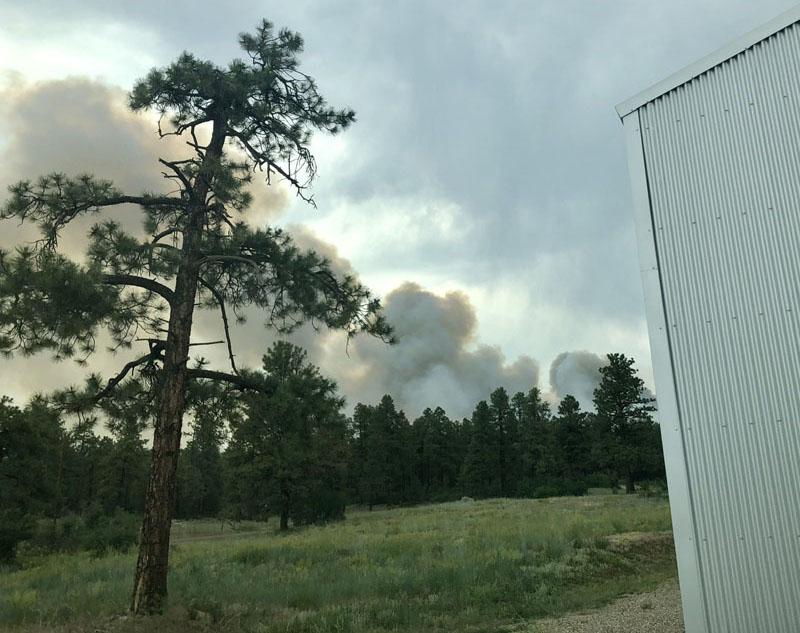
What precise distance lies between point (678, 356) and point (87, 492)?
75.7 m

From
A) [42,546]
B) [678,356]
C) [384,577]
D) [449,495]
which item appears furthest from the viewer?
[449,495]

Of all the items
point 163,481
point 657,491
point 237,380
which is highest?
point 237,380

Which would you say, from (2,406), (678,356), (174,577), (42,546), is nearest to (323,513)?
(42,546)

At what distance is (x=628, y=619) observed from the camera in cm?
871

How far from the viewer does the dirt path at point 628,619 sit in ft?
26.6

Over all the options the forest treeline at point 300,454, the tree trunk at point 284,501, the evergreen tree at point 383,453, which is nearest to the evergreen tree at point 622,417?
the forest treeline at point 300,454

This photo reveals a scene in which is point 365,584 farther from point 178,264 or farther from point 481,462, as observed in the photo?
point 481,462

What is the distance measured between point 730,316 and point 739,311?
0.09 m

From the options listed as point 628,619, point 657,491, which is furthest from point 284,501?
point 628,619

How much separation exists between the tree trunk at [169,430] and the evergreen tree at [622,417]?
1514 inches

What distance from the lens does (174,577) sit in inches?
527

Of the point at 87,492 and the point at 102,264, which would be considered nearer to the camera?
the point at 102,264

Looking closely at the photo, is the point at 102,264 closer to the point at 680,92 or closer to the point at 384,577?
the point at 384,577

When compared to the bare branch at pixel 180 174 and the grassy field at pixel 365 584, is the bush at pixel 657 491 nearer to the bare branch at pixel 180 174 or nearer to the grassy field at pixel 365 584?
the grassy field at pixel 365 584
